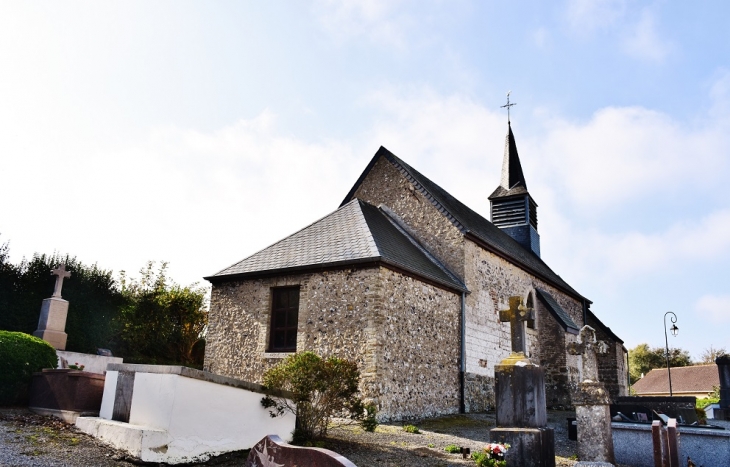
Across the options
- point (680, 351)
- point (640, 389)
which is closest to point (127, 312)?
point (640, 389)

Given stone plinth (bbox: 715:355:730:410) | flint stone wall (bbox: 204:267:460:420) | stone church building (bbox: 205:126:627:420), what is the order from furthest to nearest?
stone plinth (bbox: 715:355:730:410)
stone church building (bbox: 205:126:627:420)
flint stone wall (bbox: 204:267:460:420)

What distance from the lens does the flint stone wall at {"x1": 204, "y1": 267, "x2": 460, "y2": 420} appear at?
11.7m

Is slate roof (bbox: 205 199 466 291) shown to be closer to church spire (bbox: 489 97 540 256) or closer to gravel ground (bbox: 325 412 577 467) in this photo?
gravel ground (bbox: 325 412 577 467)

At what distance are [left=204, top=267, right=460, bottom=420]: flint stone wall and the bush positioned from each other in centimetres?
482

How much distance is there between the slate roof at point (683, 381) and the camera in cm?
4131

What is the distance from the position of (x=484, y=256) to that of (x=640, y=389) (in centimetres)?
3496

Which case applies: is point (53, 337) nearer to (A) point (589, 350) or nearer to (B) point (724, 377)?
(A) point (589, 350)

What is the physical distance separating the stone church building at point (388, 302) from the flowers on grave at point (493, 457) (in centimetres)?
386

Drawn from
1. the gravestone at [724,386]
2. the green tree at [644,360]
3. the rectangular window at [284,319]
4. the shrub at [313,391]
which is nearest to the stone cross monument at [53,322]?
the rectangular window at [284,319]

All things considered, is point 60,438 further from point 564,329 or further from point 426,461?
point 564,329

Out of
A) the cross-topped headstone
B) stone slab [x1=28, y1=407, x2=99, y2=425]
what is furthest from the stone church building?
stone slab [x1=28, y1=407, x2=99, y2=425]

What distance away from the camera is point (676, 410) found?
11.8 m

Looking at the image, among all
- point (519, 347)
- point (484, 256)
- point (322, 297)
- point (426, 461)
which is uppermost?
point (484, 256)

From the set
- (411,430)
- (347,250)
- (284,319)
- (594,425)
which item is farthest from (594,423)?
(284,319)
